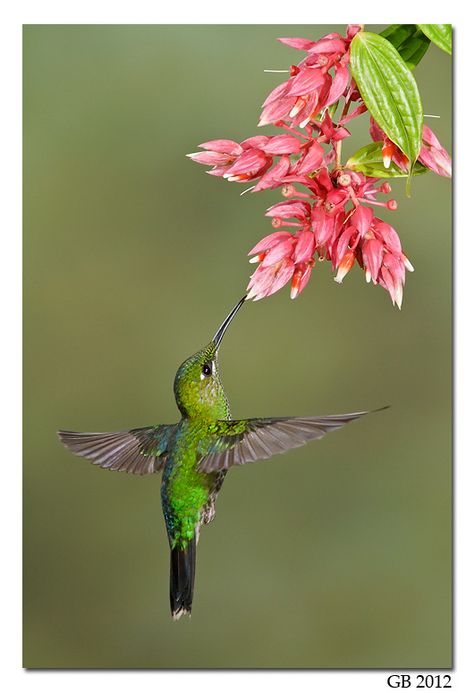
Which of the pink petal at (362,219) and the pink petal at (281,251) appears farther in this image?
the pink petal at (281,251)

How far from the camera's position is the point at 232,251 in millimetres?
2805

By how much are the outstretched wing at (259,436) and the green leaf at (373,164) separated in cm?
42

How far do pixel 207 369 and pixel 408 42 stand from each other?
0.78m

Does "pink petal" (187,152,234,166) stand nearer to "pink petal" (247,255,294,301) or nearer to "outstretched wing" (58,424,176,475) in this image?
"pink petal" (247,255,294,301)

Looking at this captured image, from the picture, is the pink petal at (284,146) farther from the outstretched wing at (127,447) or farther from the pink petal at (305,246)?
the outstretched wing at (127,447)

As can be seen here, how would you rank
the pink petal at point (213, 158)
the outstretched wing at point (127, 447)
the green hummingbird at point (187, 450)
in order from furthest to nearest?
the outstretched wing at point (127, 447), the green hummingbird at point (187, 450), the pink petal at point (213, 158)

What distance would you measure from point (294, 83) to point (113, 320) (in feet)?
4.16

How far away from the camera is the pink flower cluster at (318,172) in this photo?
1.52 meters

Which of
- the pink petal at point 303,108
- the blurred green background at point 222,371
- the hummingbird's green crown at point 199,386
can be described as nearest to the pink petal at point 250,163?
the pink petal at point 303,108

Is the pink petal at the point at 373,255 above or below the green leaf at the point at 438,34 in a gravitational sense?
below

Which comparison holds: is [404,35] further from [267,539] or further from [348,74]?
[267,539]

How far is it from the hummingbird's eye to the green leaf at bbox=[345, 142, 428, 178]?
0.57 meters

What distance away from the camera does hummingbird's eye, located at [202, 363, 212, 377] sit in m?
1.93

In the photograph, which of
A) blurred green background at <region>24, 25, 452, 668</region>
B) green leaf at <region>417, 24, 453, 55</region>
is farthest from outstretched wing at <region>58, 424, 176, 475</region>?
green leaf at <region>417, 24, 453, 55</region>
